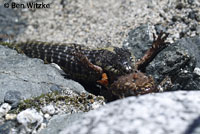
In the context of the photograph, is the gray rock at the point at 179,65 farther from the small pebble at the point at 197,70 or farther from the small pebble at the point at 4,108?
the small pebble at the point at 4,108

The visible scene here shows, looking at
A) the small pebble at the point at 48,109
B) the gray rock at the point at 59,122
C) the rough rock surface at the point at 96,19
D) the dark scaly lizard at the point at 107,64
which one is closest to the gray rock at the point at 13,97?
the small pebble at the point at 48,109

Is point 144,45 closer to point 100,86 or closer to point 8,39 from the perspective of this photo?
point 100,86

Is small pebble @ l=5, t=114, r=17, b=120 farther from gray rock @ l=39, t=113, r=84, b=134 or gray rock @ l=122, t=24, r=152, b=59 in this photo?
gray rock @ l=122, t=24, r=152, b=59

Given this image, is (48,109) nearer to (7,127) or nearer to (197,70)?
(7,127)

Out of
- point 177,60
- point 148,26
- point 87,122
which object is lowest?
point 87,122

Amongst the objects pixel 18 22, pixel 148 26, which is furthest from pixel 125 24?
pixel 18 22

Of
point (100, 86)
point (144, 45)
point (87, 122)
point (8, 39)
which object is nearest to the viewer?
point (87, 122)

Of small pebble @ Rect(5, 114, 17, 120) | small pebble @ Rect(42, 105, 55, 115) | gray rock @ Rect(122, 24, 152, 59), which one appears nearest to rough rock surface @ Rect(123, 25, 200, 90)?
gray rock @ Rect(122, 24, 152, 59)
